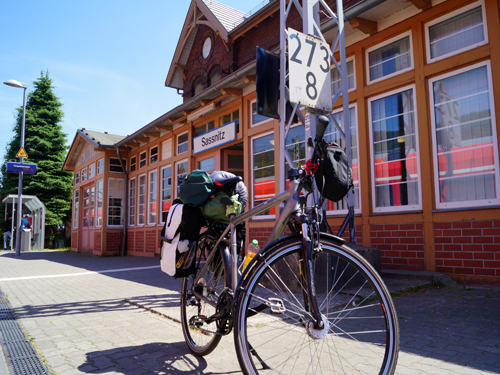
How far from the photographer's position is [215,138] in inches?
424

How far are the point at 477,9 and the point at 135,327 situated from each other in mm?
6127

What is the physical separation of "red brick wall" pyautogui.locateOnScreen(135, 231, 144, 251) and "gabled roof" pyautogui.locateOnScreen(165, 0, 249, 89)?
6530 millimetres

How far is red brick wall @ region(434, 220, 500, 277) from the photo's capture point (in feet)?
16.9

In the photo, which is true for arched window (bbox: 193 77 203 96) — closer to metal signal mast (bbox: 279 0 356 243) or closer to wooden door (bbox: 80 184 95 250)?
wooden door (bbox: 80 184 95 250)

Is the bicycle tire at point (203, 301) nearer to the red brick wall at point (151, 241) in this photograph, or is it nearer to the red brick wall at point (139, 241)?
the red brick wall at point (151, 241)

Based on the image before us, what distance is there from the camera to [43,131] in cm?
3200

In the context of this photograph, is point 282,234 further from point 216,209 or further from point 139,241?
point 139,241

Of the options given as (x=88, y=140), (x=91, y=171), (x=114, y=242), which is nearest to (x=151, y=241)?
(x=114, y=242)

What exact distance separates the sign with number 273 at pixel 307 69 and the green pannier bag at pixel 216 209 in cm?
239

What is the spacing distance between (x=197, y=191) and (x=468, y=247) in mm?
4314

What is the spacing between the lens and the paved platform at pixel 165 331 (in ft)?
9.02

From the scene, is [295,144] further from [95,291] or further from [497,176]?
[95,291]

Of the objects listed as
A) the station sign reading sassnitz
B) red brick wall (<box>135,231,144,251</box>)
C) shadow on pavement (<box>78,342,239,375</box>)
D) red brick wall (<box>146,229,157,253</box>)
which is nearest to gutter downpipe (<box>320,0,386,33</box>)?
the station sign reading sassnitz

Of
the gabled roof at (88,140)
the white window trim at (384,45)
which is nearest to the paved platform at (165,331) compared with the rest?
the white window trim at (384,45)
